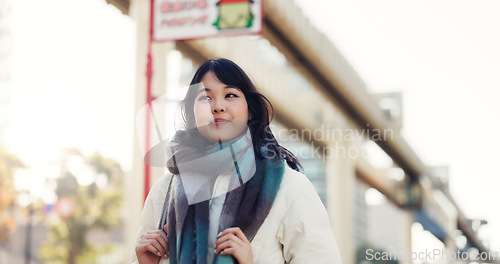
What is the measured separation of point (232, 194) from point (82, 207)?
37.4 metres

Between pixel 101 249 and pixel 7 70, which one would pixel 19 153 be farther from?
pixel 7 70

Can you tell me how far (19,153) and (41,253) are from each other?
12.8m

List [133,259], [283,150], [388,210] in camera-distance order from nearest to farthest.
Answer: [283,150] → [133,259] → [388,210]

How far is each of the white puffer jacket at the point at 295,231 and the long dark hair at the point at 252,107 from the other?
131 millimetres

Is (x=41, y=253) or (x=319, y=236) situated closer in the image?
(x=319, y=236)

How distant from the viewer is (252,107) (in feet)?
7.52

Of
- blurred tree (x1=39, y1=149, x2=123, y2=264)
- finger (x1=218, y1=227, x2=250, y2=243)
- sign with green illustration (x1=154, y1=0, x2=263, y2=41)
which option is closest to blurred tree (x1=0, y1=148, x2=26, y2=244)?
blurred tree (x1=39, y1=149, x2=123, y2=264)

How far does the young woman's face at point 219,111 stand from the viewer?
2.18m

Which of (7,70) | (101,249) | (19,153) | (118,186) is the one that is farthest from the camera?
Answer: (7,70)

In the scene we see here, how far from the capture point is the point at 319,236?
6.72 feet

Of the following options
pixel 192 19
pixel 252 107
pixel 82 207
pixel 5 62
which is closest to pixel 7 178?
pixel 82 207

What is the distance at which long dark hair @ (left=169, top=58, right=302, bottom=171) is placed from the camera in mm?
2227

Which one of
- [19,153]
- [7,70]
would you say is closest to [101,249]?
[19,153]

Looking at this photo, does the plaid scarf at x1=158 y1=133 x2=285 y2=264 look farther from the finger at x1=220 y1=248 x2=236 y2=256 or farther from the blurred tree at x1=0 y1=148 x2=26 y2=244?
the blurred tree at x1=0 y1=148 x2=26 y2=244
